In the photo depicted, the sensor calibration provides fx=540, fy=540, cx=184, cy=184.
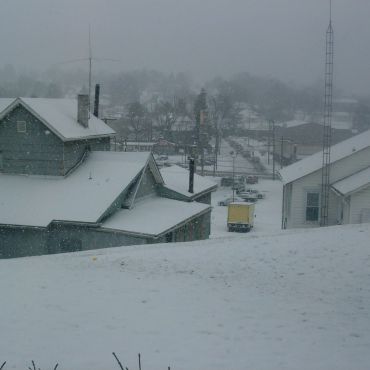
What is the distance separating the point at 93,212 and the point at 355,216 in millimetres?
10728

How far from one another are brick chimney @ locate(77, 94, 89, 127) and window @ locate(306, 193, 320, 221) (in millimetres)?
11132

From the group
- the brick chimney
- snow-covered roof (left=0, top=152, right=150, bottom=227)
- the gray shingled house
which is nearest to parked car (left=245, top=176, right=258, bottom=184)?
the gray shingled house

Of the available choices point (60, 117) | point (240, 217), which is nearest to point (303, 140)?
point (240, 217)

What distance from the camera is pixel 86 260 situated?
13641 millimetres

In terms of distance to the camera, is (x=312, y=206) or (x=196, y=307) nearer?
(x=196, y=307)

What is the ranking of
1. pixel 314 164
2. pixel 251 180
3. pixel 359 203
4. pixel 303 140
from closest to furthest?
pixel 359 203
pixel 314 164
pixel 303 140
pixel 251 180

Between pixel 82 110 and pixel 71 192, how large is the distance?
5509 millimetres

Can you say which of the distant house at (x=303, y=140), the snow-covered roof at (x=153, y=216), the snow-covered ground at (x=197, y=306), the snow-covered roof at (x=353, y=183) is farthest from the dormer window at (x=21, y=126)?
the distant house at (x=303, y=140)

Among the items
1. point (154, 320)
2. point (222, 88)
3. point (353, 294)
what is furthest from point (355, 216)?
point (222, 88)

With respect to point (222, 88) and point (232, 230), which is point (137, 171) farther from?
point (222, 88)

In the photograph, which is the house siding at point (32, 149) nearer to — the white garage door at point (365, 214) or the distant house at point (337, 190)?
the distant house at point (337, 190)

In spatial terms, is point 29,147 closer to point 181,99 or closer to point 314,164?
point 314,164

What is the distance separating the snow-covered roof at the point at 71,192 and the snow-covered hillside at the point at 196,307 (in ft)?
20.9

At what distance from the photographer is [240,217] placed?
35562 mm
